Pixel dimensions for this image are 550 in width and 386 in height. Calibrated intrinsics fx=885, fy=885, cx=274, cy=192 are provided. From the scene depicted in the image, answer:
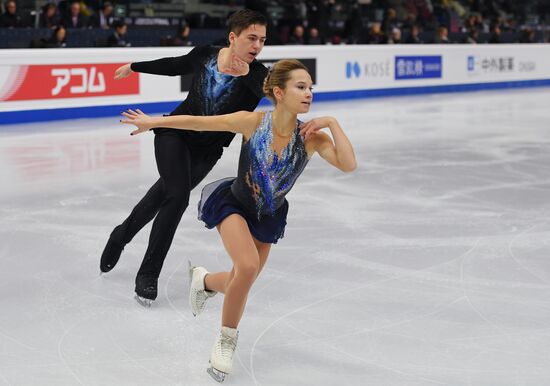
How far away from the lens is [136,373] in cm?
296

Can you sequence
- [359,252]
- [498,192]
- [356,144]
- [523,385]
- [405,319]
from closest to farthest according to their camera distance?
[523,385] → [405,319] → [359,252] → [498,192] → [356,144]

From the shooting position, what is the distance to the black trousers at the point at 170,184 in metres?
3.73

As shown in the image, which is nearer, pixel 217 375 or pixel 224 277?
pixel 217 375

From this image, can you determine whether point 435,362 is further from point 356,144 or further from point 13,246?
point 356,144

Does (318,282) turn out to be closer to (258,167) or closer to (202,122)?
(258,167)

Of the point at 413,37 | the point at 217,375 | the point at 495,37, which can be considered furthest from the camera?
the point at 495,37

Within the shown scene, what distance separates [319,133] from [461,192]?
363 centimetres

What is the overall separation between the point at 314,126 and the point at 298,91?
0.44ft

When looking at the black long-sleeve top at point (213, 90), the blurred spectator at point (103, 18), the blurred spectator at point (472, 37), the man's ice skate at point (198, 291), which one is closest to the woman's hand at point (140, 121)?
the man's ice skate at point (198, 291)

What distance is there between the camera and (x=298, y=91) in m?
2.88

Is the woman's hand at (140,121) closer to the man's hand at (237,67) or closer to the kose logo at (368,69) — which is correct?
the man's hand at (237,67)

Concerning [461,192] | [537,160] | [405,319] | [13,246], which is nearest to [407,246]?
[405,319]

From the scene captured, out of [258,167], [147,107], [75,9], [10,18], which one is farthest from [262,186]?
[75,9]

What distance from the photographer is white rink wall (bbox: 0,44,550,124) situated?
1038 centimetres
